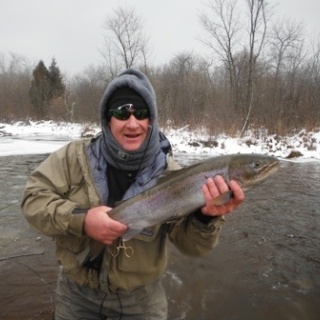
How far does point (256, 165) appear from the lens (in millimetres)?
2105

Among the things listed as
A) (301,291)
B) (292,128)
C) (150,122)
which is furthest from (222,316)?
(292,128)

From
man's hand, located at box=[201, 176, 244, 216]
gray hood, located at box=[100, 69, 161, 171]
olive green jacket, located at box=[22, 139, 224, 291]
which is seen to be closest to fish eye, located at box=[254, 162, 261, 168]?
man's hand, located at box=[201, 176, 244, 216]

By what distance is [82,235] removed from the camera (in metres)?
1.83

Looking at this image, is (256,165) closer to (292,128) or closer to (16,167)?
(16,167)

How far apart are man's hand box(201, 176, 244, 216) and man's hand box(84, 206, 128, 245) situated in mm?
A: 534

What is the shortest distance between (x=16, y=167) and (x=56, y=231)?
990cm

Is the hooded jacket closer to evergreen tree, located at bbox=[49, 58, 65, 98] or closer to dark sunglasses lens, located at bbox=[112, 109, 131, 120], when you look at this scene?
dark sunglasses lens, located at bbox=[112, 109, 131, 120]

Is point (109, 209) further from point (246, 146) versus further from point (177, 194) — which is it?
point (246, 146)

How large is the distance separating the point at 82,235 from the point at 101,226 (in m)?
0.16

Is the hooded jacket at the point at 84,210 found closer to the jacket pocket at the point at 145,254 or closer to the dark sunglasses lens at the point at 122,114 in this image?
the jacket pocket at the point at 145,254

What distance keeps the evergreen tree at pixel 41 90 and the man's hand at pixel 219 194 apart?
1561 inches

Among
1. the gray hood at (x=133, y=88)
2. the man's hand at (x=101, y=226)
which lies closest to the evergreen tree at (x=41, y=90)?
the gray hood at (x=133, y=88)

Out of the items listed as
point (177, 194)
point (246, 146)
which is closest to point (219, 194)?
point (177, 194)

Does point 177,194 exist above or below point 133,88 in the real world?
below
